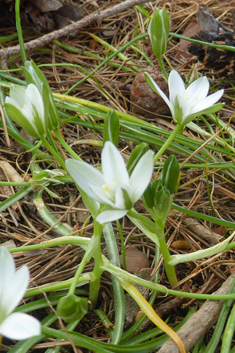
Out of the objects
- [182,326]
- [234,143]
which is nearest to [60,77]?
[234,143]

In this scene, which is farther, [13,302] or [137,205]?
[137,205]

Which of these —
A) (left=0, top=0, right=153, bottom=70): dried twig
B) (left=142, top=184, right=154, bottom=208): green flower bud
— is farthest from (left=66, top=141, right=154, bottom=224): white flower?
(left=0, top=0, right=153, bottom=70): dried twig

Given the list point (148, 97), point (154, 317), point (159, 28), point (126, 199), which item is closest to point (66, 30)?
point (148, 97)

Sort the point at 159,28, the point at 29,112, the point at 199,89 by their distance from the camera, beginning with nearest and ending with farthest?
1. the point at 29,112
2. the point at 199,89
3. the point at 159,28

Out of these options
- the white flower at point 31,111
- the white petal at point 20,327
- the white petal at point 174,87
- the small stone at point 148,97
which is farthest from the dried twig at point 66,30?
the white petal at point 20,327

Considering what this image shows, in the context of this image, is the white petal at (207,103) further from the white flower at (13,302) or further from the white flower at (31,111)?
the white flower at (13,302)

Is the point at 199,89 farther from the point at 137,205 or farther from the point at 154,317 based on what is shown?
the point at 154,317

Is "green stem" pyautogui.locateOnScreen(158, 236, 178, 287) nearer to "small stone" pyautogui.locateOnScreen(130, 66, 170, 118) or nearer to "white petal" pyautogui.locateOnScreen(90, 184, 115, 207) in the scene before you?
"white petal" pyautogui.locateOnScreen(90, 184, 115, 207)
